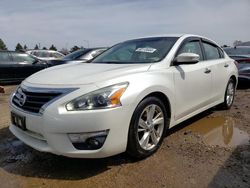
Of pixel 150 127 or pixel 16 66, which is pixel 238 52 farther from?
pixel 16 66

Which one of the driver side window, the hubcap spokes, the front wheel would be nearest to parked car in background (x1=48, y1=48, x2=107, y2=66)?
the front wheel

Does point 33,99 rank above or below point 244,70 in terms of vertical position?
above

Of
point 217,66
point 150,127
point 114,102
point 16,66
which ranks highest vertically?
point 114,102

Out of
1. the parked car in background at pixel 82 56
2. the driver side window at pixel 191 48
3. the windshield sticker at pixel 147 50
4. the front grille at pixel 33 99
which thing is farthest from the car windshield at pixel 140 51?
the parked car in background at pixel 82 56

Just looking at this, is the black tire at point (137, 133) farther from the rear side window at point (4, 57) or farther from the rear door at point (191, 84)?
the rear side window at point (4, 57)

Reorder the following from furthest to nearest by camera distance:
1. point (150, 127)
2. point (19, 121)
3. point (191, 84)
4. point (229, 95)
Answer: point (229, 95)
point (191, 84)
point (150, 127)
point (19, 121)

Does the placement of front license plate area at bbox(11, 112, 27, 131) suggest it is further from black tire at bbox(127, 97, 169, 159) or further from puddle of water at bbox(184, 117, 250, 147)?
puddle of water at bbox(184, 117, 250, 147)

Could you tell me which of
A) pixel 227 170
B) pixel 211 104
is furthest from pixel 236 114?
pixel 227 170

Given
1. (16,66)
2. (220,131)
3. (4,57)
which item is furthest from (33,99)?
(4,57)

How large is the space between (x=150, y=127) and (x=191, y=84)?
44.0 inches

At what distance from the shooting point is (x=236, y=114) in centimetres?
594

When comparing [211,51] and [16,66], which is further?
[16,66]

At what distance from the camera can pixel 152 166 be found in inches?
139

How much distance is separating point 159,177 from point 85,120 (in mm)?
980
